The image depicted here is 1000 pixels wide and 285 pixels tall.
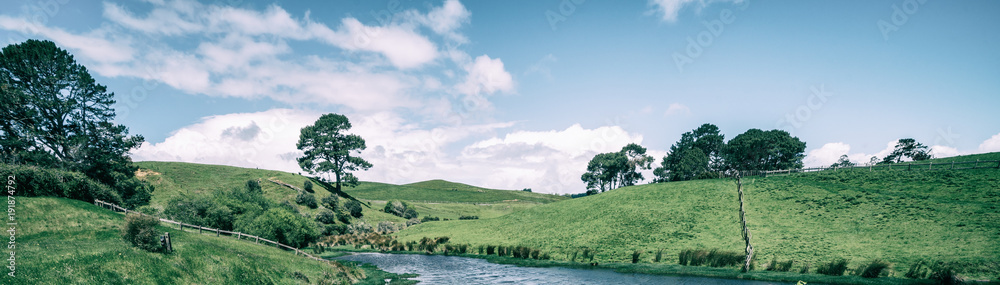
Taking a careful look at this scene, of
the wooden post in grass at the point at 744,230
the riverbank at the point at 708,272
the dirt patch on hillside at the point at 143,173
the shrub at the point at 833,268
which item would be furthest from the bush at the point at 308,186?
the shrub at the point at 833,268

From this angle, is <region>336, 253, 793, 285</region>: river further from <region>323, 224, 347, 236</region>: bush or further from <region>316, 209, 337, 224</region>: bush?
<region>316, 209, 337, 224</region>: bush

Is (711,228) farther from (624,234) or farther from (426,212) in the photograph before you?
(426,212)

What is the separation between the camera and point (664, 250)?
46.7 meters

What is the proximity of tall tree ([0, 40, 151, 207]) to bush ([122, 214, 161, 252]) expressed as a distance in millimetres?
34351

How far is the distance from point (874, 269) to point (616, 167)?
100381 millimetres

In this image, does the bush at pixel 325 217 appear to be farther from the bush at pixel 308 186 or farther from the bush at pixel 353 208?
the bush at pixel 308 186

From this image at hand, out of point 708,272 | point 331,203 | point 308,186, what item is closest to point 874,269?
point 708,272

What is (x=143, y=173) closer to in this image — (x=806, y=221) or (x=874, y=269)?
(x=874, y=269)

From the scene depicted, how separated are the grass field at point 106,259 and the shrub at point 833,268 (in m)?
38.7

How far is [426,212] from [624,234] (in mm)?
74103

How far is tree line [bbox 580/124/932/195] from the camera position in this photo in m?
125

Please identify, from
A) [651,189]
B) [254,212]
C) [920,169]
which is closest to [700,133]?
[651,189]

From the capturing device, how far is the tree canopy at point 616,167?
130250 mm

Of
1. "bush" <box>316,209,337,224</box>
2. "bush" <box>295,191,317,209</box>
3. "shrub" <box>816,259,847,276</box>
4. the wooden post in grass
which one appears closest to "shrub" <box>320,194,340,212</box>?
"bush" <box>295,191,317,209</box>
